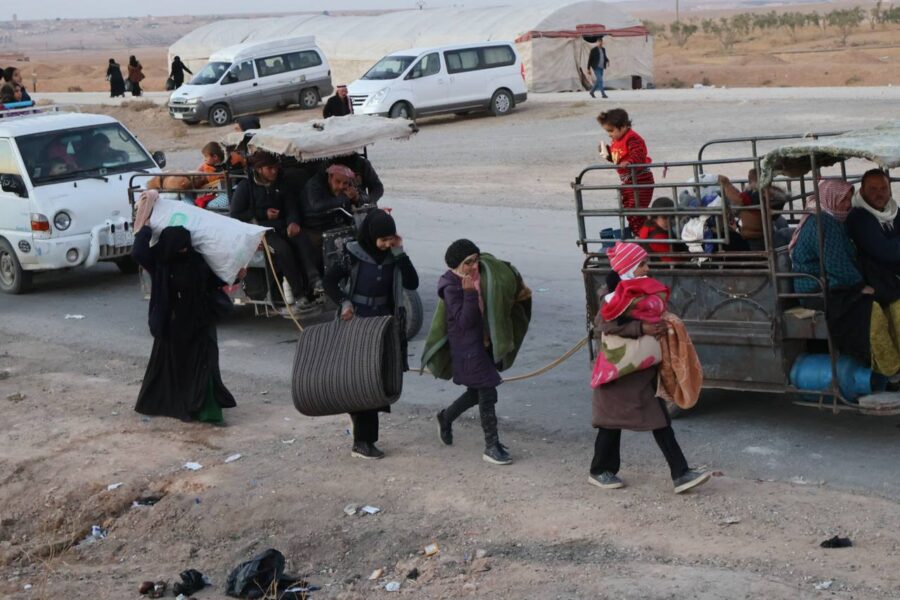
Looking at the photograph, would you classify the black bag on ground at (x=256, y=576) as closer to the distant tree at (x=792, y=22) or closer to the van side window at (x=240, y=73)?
the van side window at (x=240, y=73)

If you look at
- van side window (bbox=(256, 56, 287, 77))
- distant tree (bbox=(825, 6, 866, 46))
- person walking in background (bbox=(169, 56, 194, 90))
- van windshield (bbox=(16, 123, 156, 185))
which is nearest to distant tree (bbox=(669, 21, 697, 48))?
distant tree (bbox=(825, 6, 866, 46))

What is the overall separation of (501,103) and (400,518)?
25228mm

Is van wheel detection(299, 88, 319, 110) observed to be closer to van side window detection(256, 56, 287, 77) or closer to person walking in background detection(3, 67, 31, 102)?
van side window detection(256, 56, 287, 77)

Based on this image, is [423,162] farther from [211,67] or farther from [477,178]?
[211,67]

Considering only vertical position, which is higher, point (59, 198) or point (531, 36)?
point (531, 36)

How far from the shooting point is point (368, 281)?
8.25m

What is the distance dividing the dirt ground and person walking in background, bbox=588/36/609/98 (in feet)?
82.8

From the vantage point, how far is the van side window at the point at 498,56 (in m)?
31.6

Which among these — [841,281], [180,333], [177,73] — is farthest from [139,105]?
[841,281]

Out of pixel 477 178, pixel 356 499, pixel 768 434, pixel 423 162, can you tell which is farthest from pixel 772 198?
pixel 423 162

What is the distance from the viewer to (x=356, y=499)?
7.59 m

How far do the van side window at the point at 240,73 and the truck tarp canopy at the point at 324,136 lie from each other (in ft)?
77.7

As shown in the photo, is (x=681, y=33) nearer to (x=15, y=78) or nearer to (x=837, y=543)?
(x=15, y=78)

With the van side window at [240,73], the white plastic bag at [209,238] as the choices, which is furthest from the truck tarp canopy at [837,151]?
the van side window at [240,73]
